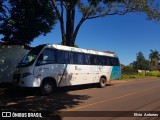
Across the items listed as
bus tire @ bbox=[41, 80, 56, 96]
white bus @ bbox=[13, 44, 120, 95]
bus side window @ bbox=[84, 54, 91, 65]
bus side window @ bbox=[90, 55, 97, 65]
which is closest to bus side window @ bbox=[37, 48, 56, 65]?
white bus @ bbox=[13, 44, 120, 95]

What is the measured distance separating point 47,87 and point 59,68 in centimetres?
152

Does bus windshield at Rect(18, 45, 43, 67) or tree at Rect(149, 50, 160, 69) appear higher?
tree at Rect(149, 50, 160, 69)

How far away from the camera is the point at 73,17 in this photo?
2388 centimetres

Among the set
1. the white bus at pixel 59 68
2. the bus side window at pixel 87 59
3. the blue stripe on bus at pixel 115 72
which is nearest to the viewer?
the white bus at pixel 59 68

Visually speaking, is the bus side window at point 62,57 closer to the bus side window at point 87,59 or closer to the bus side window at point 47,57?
the bus side window at point 47,57

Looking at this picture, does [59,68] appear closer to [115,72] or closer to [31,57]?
[31,57]

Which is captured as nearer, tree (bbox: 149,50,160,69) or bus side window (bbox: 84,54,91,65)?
bus side window (bbox: 84,54,91,65)

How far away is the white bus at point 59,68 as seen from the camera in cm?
1491

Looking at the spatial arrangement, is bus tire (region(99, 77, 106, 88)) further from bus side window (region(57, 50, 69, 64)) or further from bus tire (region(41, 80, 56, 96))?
bus tire (region(41, 80, 56, 96))

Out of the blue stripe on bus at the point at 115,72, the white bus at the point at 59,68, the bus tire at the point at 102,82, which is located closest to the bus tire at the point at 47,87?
the white bus at the point at 59,68

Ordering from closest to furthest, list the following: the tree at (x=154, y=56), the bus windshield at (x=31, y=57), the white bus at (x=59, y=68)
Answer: the white bus at (x=59, y=68)
the bus windshield at (x=31, y=57)
the tree at (x=154, y=56)

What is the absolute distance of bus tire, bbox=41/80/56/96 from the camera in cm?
1531

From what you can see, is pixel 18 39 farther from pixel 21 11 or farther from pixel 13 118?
pixel 13 118

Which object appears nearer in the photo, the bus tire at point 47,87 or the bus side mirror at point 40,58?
the bus side mirror at point 40,58
